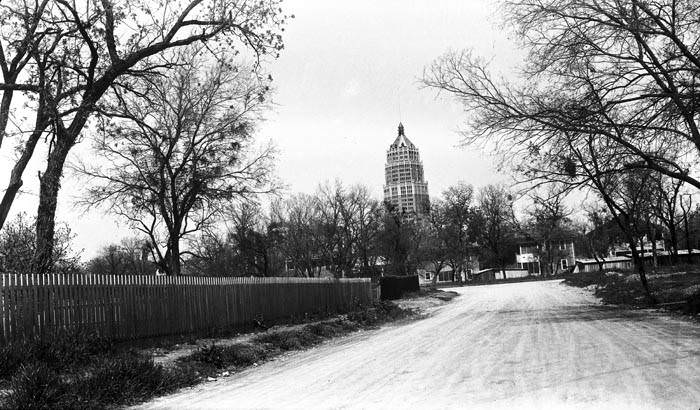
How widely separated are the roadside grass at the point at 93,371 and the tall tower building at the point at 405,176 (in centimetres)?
9714

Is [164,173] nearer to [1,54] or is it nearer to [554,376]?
[1,54]

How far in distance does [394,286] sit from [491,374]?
110 ft

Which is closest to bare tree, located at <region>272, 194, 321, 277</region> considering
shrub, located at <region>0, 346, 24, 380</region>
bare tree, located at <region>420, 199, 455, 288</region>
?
bare tree, located at <region>420, 199, 455, 288</region>

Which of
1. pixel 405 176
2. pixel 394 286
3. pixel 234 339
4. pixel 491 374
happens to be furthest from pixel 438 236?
pixel 491 374

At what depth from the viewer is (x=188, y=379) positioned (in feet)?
33.6

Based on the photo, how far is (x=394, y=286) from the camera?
42.5 meters

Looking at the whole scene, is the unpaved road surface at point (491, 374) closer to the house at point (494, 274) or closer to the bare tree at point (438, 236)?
the bare tree at point (438, 236)

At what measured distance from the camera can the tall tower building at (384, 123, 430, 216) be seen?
11481cm

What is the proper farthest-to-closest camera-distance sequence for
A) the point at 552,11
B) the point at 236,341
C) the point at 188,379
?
the point at 552,11 < the point at 236,341 < the point at 188,379

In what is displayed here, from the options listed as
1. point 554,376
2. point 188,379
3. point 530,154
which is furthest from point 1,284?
point 530,154

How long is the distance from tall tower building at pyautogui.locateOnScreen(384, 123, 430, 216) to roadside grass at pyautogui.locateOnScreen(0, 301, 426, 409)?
97.1 meters

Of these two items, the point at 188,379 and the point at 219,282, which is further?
the point at 219,282

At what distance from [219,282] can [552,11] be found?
11.9 meters

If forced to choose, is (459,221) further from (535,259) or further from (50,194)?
(50,194)
